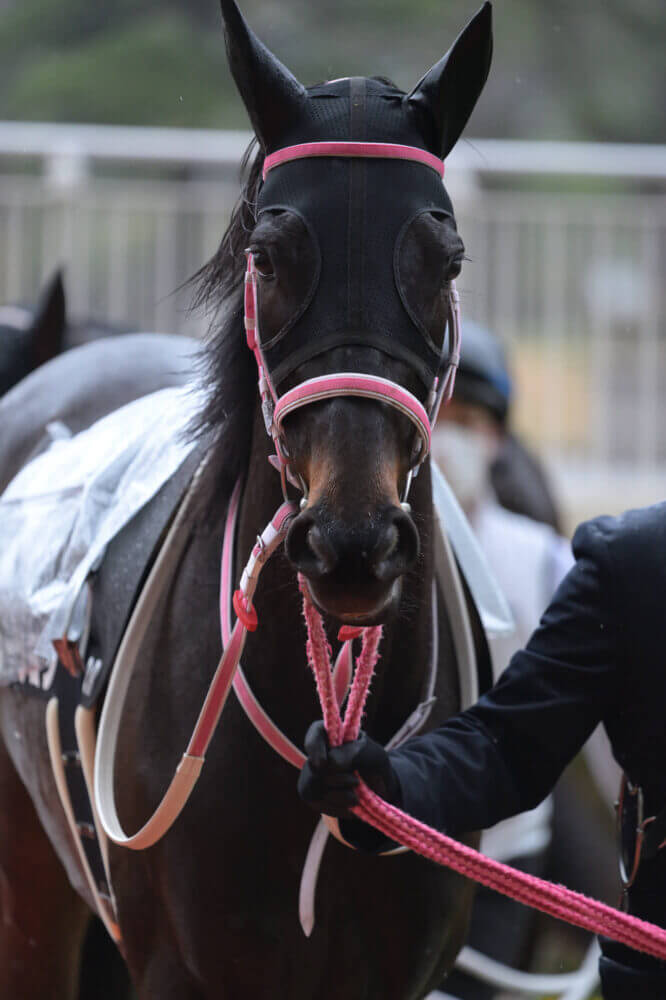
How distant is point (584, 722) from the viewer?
208cm

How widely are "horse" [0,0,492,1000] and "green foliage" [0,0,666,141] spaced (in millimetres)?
7721

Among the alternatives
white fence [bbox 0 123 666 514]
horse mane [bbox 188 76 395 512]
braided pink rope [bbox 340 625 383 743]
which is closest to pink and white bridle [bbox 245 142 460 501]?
horse mane [bbox 188 76 395 512]

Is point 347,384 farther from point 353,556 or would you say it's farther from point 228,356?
point 228,356

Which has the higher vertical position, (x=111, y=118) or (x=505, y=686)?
(x=111, y=118)

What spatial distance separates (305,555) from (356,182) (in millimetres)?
504

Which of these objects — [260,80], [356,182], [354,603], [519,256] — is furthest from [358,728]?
[519,256]

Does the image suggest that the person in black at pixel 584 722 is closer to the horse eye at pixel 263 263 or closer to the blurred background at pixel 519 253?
the horse eye at pixel 263 263

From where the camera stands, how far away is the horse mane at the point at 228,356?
2152 millimetres

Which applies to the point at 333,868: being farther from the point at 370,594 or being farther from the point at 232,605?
the point at 370,594

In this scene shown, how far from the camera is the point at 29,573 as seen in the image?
2.85 meters

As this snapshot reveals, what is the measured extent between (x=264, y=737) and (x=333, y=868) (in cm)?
23

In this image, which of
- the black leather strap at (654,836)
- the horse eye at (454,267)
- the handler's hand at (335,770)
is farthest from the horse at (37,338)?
the black leather strap at (654,836)

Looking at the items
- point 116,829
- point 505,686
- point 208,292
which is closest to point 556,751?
point 505,686

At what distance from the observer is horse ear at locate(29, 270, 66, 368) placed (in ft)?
13.1
